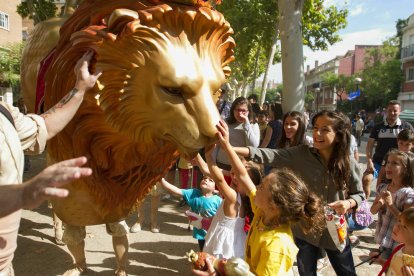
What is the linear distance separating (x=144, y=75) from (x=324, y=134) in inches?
55.7

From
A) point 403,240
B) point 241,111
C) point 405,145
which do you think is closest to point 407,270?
point 403,240

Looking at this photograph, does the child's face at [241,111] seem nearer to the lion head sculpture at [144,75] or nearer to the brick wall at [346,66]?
the lion head sculpture at [144,75]

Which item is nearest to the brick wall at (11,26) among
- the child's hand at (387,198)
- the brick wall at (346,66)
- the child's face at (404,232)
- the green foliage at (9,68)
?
the green foliage at (9,68)

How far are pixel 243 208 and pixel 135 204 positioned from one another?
3.21 feet

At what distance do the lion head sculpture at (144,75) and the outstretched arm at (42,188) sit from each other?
0.73 m

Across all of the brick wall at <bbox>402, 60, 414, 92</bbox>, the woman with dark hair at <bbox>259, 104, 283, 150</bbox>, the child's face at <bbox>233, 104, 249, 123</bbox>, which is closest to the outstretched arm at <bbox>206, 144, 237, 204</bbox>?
the child's face at <bbox>233, 104, 249, 123</bbox>

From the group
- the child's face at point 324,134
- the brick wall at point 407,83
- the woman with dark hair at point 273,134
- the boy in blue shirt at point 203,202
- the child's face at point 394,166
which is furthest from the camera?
the brick wall at point 407,83

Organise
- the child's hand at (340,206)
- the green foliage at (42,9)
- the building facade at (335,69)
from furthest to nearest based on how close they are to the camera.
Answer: the building facade at (335,69), the green foliage at (42,9), the child's hand at (340,206)

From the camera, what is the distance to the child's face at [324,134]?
255 centimetres

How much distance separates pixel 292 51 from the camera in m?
5.66

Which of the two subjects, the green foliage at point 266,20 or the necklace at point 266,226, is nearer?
the necklace at point 266,226

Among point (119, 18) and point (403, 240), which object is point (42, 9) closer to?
point (119, 18)

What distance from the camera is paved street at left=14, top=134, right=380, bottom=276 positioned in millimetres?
3613

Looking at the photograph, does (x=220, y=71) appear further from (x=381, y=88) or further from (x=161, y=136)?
(x=381, y=88)
